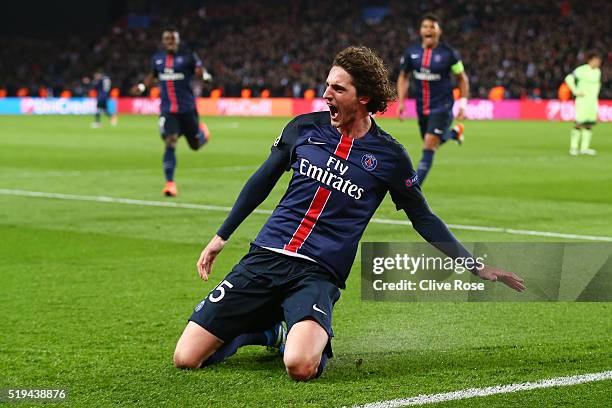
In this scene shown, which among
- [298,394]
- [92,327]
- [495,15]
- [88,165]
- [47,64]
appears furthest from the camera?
[47,64]

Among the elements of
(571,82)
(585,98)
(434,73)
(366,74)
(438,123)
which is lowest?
(585,98)

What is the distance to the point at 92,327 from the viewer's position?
254 inches

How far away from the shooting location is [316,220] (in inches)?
221

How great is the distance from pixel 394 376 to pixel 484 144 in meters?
21.2

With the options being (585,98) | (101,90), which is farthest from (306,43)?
(585,98)

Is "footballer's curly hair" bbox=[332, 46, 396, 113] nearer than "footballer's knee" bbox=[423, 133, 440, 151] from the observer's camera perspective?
Yes

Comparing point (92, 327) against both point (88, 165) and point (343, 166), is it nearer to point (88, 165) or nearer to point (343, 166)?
point (343, 166)

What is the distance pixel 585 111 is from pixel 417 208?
18.0m

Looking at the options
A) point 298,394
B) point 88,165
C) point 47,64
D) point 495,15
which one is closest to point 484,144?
point 88,165

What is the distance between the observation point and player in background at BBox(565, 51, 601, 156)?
2267cm

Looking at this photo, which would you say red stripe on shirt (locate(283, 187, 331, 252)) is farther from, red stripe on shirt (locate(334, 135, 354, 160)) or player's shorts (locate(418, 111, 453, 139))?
player's shorts (locate(418, 111, 453, 139))

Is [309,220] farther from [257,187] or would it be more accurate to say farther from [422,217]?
[422,217]

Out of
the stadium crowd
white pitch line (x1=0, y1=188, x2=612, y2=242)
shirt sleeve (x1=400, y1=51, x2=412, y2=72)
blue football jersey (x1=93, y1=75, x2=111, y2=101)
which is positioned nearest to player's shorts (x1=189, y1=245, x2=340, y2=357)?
white pitch line (x1=0, y1=188, x2=612, y2=242)

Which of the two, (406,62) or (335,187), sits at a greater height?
→ (335,187)
